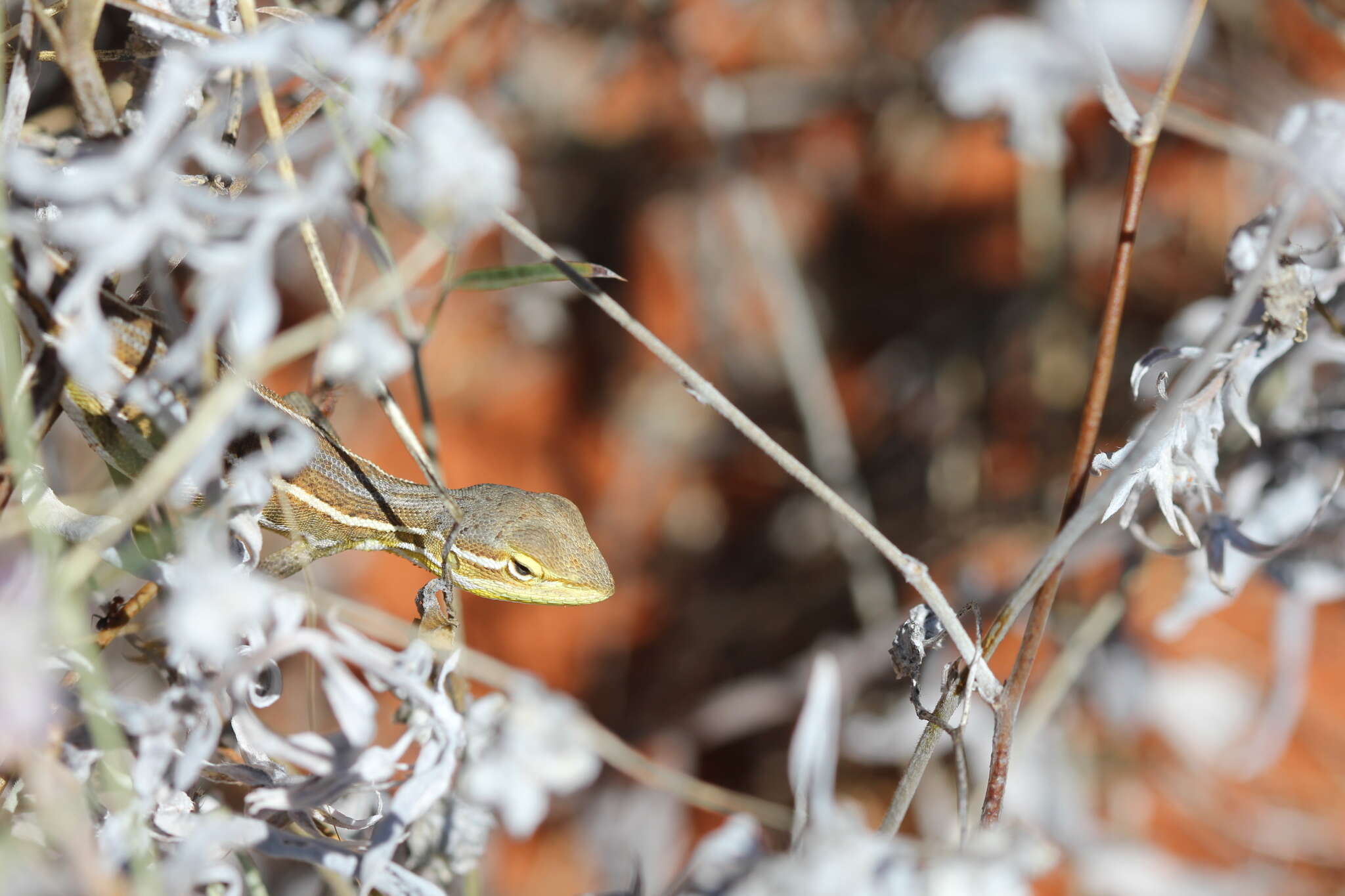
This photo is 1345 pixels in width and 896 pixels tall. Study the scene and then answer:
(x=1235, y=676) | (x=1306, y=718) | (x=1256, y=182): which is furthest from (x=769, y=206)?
(x=1306, y=718)

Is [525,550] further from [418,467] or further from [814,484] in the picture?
[814,484]

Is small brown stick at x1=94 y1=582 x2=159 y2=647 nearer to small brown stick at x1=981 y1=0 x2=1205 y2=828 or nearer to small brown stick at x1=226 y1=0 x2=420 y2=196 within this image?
small brown stick at x1=226 y1=0 x2=420 y2=196

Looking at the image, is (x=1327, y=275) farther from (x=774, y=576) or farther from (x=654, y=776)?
(x=774, y=576)

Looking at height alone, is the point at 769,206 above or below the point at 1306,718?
above

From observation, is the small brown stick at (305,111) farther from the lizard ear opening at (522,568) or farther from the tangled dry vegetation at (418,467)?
the lizard ear opening at (522,568)

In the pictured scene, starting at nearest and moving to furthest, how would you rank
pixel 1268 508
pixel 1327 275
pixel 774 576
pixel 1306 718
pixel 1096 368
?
pixel 1096 368
pixel 1327 275
pixel 1268 508
pixel 1306 718
pixel 774 576

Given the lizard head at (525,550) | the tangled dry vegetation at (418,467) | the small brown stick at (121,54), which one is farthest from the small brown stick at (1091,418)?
the small brown stick at (121,54)
